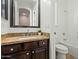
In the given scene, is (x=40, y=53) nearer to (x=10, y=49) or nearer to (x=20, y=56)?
(x=20, y=56)

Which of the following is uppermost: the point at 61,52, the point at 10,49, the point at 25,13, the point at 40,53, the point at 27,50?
the point at 25,13

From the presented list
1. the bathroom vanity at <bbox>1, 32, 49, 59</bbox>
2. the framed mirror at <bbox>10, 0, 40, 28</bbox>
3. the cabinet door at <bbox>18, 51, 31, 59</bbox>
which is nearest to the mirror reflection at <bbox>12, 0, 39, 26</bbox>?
the framed mirror at <bbox>10, 0, 40, 28</bbox>

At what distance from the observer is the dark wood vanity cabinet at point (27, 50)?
1.78 metres

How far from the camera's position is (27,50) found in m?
2.21

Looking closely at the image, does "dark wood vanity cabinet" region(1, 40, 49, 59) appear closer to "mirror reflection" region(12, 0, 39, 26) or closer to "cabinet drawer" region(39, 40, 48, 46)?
"cabinet drawer" region(39, 40, 48, 46)

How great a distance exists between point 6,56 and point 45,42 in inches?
47.2

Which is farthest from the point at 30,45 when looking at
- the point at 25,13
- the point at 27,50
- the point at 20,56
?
the point at 25,13

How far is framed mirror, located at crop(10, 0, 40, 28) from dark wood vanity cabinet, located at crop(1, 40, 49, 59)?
787mm

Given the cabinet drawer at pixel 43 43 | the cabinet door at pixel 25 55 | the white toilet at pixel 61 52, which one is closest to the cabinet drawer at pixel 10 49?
the cabinet door at pixel 25 55

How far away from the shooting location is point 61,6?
14.3 ft

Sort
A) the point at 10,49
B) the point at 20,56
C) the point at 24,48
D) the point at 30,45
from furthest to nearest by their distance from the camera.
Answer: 1. the point at 30,45
2. the point at 24,48
3. the point at 20,56
4. the point at 10,49

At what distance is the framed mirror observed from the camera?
9.13ft

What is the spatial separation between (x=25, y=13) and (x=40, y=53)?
3.92 feet

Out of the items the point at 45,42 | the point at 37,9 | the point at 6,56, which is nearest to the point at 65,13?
the point at 37,9
